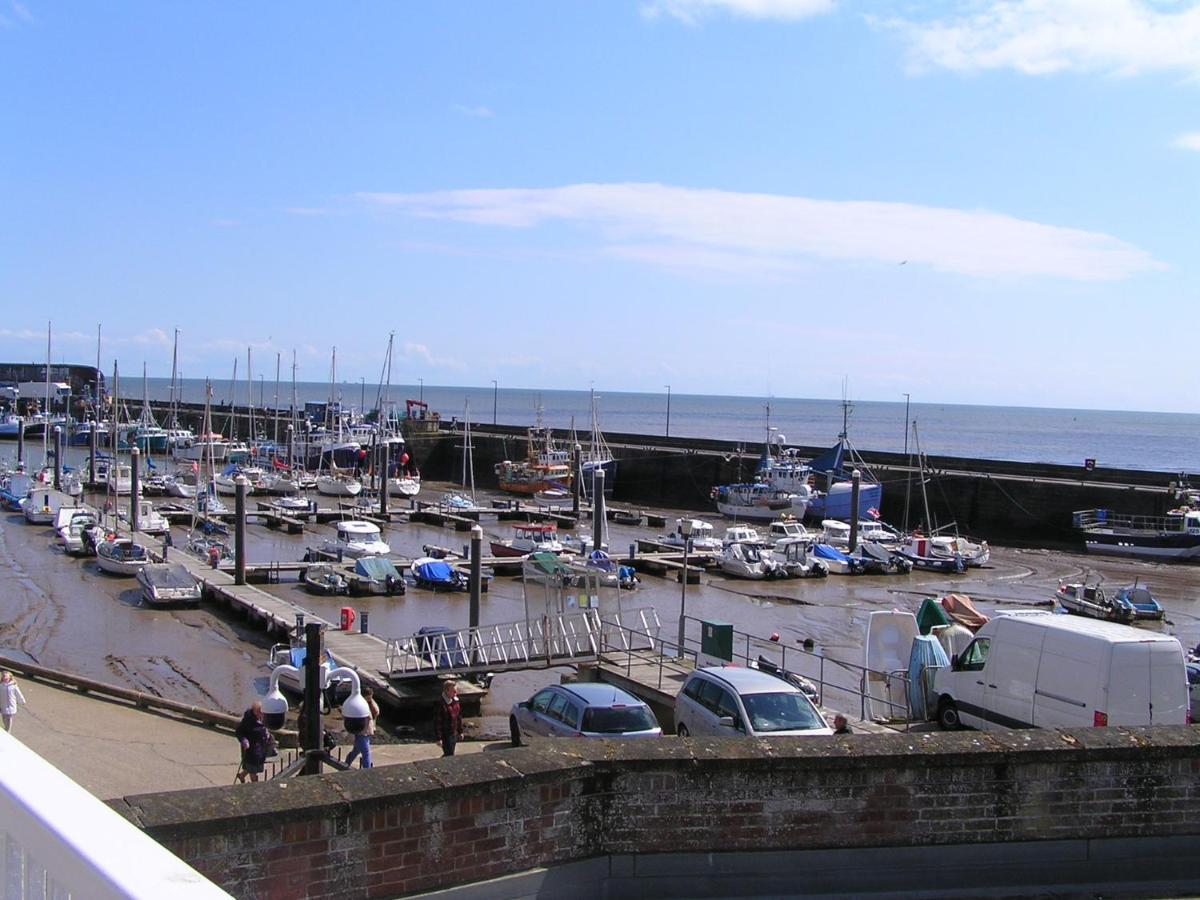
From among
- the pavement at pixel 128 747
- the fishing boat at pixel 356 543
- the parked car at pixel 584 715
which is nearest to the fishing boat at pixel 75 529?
the fishing boat at pixel 356 543

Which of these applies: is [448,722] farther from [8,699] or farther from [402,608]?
[402,608]

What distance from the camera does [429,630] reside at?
84.0ft

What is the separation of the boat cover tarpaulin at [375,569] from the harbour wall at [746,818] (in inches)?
1377

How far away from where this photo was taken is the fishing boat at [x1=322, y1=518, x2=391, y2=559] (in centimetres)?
4662

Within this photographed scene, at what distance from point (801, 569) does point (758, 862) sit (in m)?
42.1

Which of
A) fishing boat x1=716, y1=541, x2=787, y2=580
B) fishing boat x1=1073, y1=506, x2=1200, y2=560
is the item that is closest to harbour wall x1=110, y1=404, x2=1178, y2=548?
fishing boat x1=1073, y1=506, x2=1200, y2=560

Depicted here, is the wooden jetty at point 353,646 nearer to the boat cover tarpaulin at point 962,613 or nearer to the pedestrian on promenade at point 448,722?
the pedestrian on promenade at point 448,722

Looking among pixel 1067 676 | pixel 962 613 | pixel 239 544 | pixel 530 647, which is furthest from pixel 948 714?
pixel 239 544

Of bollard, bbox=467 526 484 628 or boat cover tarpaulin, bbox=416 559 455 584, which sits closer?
bollard, bbox=467 526 484 628

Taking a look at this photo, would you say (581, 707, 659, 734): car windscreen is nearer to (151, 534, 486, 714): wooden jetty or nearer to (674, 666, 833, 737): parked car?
(674, 666, 833, 737): parked car

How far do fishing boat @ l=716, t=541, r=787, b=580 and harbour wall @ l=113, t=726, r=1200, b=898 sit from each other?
3987 centimetres

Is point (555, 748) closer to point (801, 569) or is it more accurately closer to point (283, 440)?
point (801, 569)

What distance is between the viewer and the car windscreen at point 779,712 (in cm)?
1421

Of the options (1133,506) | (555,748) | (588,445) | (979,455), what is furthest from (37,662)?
(979,455)
